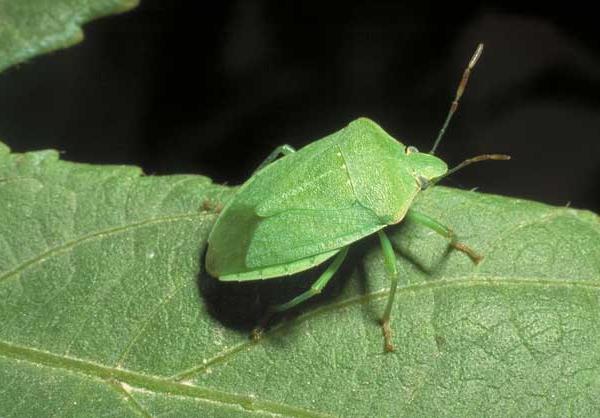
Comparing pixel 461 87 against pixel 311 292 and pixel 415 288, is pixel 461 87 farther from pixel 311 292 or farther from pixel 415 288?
pixel 311 292

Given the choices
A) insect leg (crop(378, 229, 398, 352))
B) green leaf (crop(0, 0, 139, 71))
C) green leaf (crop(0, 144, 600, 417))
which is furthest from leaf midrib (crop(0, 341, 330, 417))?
green leaf (crop(0, 0, 139, 71))

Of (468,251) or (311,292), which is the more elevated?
(468,251)

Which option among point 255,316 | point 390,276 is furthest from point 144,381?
point 390,276

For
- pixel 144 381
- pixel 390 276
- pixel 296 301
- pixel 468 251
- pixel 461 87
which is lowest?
pixel 144 381

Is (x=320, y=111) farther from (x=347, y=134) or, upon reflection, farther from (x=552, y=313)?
(x=552, y=313)

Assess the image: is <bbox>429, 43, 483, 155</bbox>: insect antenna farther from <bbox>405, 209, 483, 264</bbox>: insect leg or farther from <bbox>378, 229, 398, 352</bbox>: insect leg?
<bbox>378, 229, 398, 352</bbox>: insect leg

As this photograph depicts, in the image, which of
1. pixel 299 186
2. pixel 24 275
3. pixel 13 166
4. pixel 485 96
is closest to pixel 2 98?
pixel 13 166

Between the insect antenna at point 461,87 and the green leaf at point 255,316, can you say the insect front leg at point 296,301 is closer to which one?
the green leaf at point 255,316
